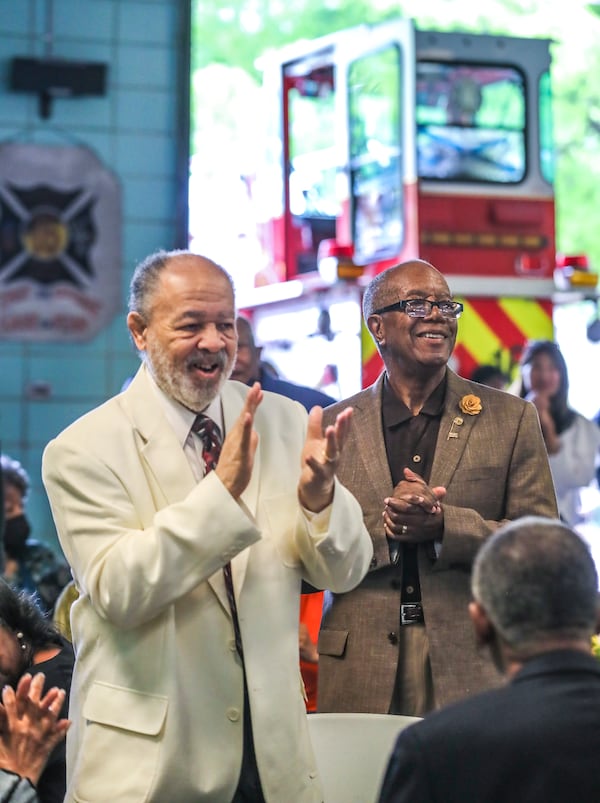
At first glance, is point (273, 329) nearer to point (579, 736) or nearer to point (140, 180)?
point (140, 180)

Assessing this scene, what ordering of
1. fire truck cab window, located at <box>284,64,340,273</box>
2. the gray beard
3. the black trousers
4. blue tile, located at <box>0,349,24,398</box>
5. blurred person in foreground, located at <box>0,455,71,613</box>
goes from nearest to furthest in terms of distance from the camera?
the black trousers
the gray beard
blurred person in foreground, located at <box>0,455,71,613</box>
blue tile, located at <box>0,349,24,398</box>
fire truck cab window, located at <box>284,64,340,273</box>

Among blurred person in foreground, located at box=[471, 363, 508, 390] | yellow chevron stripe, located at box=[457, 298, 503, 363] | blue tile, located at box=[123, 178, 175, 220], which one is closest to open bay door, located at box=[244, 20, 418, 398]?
yellow chevron stripe, located at box=[457, 298, 503, 363]

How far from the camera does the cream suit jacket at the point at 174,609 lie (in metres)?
2.77

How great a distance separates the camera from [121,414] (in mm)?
3047

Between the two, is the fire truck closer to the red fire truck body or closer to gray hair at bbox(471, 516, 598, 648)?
the red fire truck body

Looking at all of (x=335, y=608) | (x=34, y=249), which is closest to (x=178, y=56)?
(x=34, y=249)

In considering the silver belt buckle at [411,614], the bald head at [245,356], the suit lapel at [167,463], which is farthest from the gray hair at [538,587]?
the bald head at [245,356]

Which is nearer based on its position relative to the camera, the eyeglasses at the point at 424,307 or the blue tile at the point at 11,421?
the eyeglasses at the point at 424,307

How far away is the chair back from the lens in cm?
321

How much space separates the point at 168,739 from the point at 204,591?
29 cm

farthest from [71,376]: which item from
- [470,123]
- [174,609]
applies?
[174,609]

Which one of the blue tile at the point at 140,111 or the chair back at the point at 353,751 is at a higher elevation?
the blue tile at the point at 140,111

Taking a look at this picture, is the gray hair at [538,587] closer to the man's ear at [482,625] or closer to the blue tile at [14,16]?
the man's ear at [482,625]

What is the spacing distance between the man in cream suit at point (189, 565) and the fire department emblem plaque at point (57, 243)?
6163 millimetres
